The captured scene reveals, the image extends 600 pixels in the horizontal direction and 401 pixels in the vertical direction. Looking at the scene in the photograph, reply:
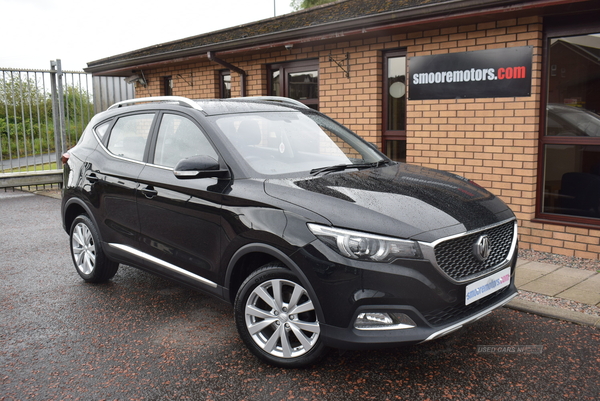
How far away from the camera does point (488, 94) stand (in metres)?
6.62

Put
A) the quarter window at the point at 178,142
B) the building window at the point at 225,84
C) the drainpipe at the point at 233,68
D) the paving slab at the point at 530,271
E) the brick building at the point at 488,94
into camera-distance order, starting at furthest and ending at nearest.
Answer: the building window at the point at 225,84, the drainpipe at the point at 233,68, the brick building at the point at 488,94, the paving slab at the point at 530,271, the quarter window at the point at 178,142

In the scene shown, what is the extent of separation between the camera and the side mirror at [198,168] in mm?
3838

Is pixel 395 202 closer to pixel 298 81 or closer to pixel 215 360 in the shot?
pixel 215 360

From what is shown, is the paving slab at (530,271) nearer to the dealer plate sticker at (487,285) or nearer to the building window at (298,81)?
the dealer plate sticker at (487,285)

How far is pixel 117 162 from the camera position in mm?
5031

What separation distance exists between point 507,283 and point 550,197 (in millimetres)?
3193

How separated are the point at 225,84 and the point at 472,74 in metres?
5.49

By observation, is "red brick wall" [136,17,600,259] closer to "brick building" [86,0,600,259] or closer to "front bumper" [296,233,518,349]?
"brick building" [86,0,600,259]

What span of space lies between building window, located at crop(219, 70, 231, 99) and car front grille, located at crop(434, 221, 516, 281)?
7.88 metres

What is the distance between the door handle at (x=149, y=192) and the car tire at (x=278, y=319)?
128 cm

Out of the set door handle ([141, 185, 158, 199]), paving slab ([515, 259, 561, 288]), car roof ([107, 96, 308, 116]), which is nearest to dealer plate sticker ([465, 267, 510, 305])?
paving slab ([515, 259, 561, 288])

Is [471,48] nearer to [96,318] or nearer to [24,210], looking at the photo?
[96,318]

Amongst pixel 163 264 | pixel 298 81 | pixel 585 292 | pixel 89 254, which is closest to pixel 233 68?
pixel 298 81

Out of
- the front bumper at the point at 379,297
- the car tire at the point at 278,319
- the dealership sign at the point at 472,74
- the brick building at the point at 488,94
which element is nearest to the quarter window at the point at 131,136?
the car tire at the point at 278,319
